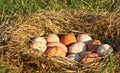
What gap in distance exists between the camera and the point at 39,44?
130 inches

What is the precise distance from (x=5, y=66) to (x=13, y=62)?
0.07 m

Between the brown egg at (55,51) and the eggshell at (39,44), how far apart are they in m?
0.06

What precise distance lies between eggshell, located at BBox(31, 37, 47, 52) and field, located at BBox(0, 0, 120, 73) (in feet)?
0.21

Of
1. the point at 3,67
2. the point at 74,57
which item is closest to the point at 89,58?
the point at 74,57

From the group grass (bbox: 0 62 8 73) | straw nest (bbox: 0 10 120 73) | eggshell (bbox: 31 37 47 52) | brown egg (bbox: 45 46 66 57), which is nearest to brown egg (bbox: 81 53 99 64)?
straw nest (bbox: 0 10 120 73)

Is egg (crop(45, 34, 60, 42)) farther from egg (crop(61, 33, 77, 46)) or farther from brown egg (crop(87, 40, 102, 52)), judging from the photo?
brown egg (crop(87, 40, 102, 52))

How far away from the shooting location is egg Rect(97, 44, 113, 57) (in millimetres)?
3199

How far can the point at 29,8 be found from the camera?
422 centimetres

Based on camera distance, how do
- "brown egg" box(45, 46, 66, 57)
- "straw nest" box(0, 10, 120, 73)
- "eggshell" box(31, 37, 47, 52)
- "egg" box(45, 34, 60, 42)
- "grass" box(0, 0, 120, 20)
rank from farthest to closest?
"grass" box(0, 0, 120, 20) < "egg" box(45, 34, 60, 42) < "eggshell" box(31, 37, 47, 52) < "brown egg" box(45, 46, 66, 57) < "straw nest" box(0, 10, 120, 73)

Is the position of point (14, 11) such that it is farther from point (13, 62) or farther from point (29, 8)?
point (13, 62)

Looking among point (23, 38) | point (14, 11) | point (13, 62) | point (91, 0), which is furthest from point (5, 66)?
point (91, 0)

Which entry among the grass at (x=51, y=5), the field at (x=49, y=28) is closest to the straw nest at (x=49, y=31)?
the field at (x=49, y=28)

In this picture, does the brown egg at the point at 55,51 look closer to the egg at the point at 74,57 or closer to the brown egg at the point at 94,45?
the egg at the point at 74,57

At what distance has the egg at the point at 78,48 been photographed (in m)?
3.36
